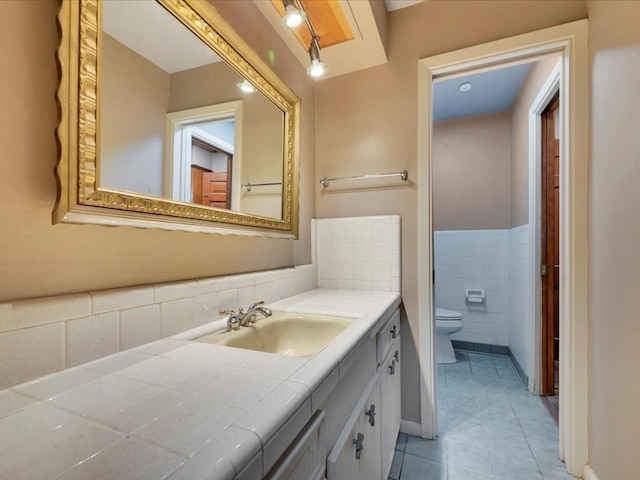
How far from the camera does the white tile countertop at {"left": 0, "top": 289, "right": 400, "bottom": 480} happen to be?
330 millimetres

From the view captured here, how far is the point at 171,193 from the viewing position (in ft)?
2.87

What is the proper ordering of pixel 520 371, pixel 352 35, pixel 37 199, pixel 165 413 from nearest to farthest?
1. pixel 165 413
2. pixel 37 199
3. pixel 352 35
4. pixel 520 371

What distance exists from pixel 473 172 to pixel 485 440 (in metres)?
2.39

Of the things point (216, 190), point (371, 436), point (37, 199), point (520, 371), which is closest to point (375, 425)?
point (371, 436)

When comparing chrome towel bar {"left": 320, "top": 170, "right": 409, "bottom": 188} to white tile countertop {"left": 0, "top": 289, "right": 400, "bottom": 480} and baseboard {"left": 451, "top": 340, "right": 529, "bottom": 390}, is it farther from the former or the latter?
baseboard {"left": 451, "top": 340, "right": 529, "bottom": 390}

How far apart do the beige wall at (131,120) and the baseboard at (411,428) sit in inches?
66.2

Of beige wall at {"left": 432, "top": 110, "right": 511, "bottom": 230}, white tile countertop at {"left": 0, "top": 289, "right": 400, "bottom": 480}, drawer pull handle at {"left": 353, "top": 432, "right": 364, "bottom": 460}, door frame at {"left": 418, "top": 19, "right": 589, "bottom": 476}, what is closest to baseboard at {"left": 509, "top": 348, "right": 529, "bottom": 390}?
door frame at {"left": 418, "top": 19, "right": 589, "bottom": 476}

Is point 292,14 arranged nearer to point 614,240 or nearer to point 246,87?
point 246,87

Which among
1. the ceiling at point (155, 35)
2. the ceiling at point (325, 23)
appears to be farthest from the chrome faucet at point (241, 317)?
the ceiling at point (325, 23)

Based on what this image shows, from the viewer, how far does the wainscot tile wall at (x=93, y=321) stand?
522 mm

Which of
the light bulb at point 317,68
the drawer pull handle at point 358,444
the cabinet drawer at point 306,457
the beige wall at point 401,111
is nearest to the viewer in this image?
the cabinet drawer at point 306,457

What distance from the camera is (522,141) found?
2410mm

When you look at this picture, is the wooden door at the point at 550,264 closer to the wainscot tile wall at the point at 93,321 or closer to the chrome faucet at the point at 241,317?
the chrome faucet at the point at 241,317

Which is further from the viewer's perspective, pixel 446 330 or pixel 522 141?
pixel 446 330
